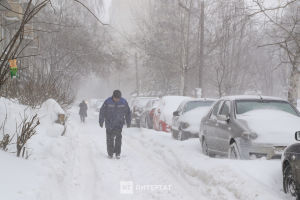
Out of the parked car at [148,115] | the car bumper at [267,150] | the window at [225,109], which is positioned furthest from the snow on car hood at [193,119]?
the parked car at [148,115]

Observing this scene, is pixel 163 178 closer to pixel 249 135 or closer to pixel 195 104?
pixel 249 135

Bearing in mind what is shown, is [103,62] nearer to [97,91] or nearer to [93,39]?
[93,39]

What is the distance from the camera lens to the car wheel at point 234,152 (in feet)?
27.1

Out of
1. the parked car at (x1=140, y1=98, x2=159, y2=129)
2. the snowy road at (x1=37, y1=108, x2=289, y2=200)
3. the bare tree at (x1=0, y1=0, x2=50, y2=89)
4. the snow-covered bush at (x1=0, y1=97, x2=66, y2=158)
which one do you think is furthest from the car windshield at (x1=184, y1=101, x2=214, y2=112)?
the bare tree at (x1=0, y1=0, x2=50, y2=89)

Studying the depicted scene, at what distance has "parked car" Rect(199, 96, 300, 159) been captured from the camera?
7.77 m

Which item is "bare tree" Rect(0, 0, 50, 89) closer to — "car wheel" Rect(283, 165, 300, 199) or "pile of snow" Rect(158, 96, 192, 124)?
"car wheel" Rect(283, 165, 300, 199)

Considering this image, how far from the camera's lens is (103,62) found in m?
29.7

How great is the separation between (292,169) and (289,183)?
34 centimetres

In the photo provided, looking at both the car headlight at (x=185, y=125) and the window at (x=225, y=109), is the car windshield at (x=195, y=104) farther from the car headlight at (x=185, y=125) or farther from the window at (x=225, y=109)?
the window at (x=225, y=109)

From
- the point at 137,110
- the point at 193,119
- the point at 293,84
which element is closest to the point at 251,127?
the point at 193,119

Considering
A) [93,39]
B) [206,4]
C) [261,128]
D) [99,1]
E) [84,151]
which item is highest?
[206,4]

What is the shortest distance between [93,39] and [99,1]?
80.3 ft

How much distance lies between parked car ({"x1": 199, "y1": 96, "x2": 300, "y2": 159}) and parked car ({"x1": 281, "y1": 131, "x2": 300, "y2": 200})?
5.82ft

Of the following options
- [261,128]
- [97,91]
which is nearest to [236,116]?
[261,128]
